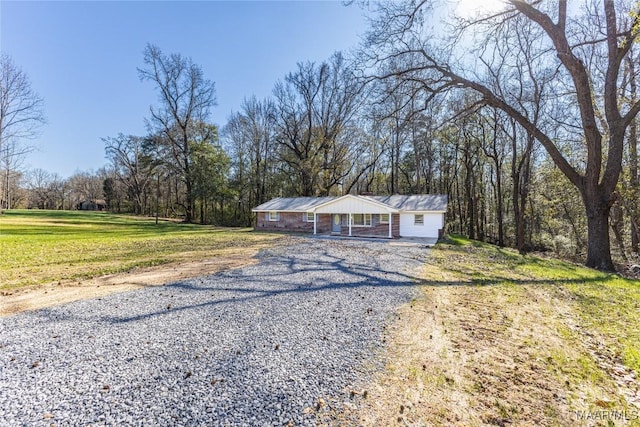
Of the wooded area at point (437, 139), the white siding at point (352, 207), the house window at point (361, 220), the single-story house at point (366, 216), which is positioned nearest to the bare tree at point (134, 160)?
the wooded area at point (437, 139)

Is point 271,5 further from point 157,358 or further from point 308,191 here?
point 308,191

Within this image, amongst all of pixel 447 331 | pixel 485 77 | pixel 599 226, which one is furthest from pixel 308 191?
pixel 447 331

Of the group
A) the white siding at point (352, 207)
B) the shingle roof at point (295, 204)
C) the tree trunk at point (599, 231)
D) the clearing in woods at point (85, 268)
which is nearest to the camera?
the clearing in woods at point (85, 268)

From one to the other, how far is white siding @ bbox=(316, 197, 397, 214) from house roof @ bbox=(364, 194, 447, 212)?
112 centimetres

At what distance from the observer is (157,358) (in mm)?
3289

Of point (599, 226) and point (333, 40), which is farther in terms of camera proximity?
point (333, 40)

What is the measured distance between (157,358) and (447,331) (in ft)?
12.9

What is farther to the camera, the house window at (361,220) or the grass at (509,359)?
the house window at (361,220)

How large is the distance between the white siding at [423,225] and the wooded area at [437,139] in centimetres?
458

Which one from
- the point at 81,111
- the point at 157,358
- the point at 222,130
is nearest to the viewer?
the point at 157,358

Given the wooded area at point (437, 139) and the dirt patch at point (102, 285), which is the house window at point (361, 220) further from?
the dirt patch at point (102, 285)

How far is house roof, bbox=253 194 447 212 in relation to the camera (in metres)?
19.2

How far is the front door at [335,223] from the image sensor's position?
2200 centimetres

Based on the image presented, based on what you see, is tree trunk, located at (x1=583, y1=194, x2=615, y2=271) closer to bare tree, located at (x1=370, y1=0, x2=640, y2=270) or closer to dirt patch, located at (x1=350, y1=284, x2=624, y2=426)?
bare tree, located at (x1=370, y1=0, x2=640, y2=270)
